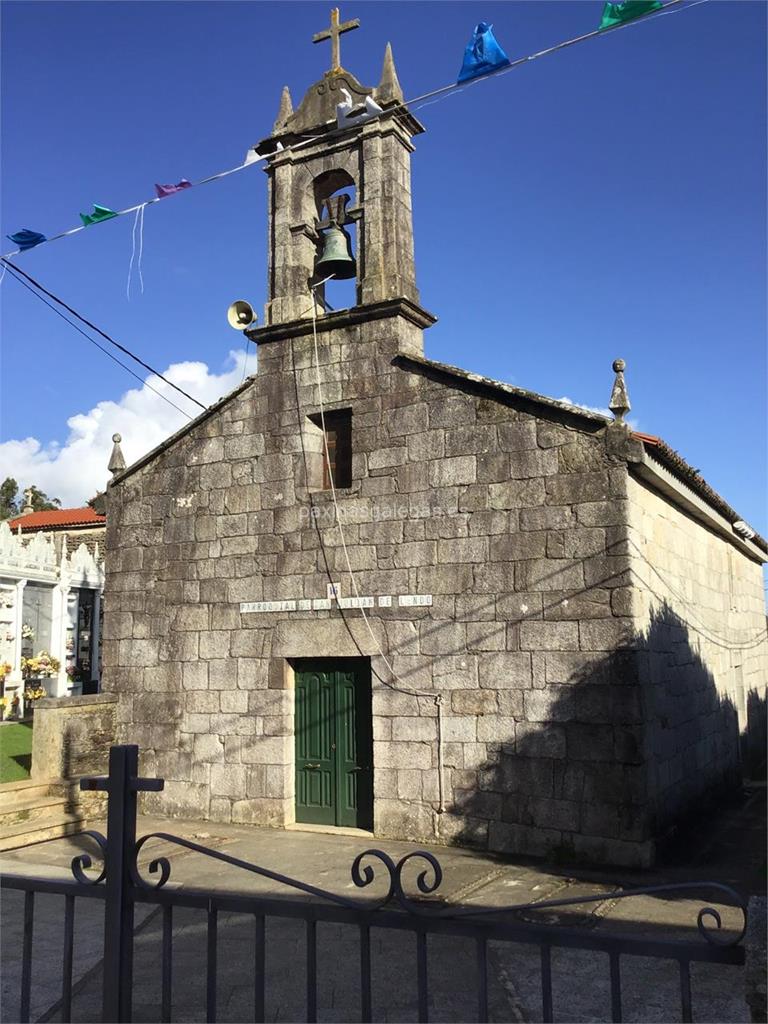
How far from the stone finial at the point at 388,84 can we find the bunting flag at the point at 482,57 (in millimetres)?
3110

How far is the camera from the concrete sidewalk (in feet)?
16.0

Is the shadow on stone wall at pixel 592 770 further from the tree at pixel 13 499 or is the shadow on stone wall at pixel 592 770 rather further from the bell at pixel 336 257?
the tree at pixel 13 499

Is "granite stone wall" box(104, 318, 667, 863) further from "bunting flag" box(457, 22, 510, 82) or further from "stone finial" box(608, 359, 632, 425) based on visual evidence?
"bunting flag" box(457, 22, 510, 82)

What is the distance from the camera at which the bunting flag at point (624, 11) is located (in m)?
6.22

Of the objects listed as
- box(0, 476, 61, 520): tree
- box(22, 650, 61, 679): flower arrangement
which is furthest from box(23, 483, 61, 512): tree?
box(22, 650, 61, 679): flower arrangement

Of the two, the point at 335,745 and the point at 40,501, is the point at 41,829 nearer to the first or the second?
the point at 335,745

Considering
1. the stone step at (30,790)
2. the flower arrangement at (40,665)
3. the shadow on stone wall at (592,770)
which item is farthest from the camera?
the flower arrangement at (40,665)

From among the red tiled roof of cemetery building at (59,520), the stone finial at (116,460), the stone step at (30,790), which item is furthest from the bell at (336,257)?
the red tiled roof of cemetery building at (59,520)

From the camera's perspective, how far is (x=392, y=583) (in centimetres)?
962

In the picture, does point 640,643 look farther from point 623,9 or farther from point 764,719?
point 764,719

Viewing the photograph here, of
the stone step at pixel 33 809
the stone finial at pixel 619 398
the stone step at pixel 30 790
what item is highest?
the stone finial at pixel 619 398

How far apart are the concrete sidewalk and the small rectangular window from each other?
423 centimetres

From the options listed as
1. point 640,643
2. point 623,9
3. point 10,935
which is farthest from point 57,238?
point 640,643

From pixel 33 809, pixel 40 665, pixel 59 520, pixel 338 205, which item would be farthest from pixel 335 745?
pixel 59 520
